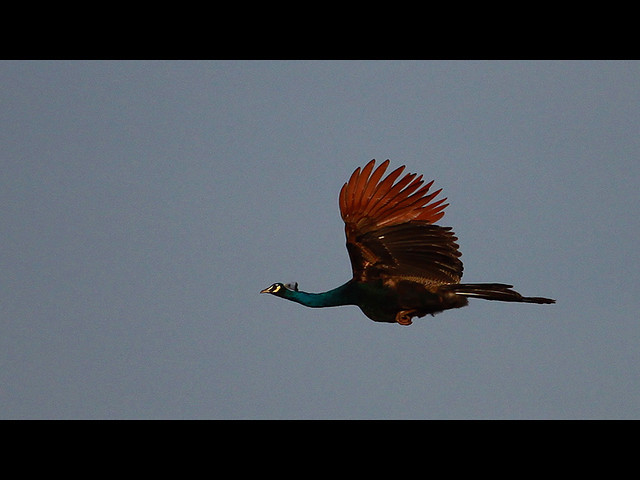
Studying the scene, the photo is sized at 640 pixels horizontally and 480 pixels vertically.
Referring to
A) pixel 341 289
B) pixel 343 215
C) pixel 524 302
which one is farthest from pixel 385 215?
pixel 524 302

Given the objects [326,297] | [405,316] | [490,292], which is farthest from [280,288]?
[490,292]

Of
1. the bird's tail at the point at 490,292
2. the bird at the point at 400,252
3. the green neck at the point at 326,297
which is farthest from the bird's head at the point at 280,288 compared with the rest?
the bird's tail at the point at 490,292

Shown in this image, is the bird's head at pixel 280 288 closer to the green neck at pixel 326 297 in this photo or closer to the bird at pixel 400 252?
the green neck at pixel 326 297

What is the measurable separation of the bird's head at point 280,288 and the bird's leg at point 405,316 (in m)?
2.63

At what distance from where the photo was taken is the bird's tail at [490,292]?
46.2 ft

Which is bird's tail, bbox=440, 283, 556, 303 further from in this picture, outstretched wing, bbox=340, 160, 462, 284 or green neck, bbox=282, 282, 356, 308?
green neck, bbox=282, 282, 356, 308

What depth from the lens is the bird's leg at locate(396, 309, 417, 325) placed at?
15398 millimetres

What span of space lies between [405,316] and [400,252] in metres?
1.38

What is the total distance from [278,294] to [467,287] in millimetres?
4430

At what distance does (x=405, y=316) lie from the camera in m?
15.4

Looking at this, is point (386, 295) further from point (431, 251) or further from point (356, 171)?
point (356, 171)

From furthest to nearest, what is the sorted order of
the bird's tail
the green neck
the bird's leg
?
the green neck → the bird's leg → the bird's tail

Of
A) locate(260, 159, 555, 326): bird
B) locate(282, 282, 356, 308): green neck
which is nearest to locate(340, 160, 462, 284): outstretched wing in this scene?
locate(260, 159, 555, 326): bird

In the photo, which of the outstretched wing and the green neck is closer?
the outstretched wing
